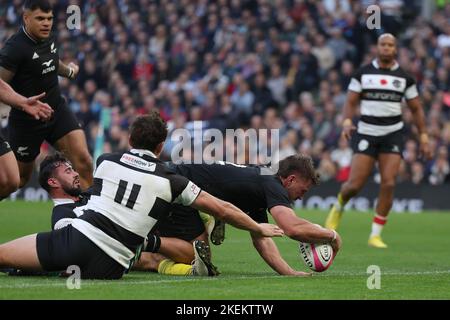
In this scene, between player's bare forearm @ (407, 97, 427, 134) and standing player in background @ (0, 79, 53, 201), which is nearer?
standing player in background @ (0, 79, 53, 201)

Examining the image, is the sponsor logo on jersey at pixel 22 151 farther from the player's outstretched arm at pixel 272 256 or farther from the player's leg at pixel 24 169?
the player's outstretched arm at pixel 272 256

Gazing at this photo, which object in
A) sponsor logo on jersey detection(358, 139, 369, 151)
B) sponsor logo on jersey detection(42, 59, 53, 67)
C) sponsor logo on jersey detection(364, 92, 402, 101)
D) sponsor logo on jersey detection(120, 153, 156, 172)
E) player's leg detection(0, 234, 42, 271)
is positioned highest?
sponsor logo on jersey detection(42, 59, 53, 67)

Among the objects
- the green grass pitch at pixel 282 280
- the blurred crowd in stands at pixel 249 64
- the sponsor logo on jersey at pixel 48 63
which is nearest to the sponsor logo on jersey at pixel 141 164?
the green grass pitch at pixel 282 280

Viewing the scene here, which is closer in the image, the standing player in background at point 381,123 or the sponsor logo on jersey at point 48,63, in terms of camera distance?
the sponsor logo on jersey at point 48,63

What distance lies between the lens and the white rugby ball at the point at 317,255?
31.2 ft

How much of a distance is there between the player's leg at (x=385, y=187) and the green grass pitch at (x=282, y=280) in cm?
25

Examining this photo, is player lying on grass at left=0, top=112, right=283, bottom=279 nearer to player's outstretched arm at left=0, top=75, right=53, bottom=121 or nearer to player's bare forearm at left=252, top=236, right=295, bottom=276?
player's bare forearm at left=252, top=236, right=295, bottom=276

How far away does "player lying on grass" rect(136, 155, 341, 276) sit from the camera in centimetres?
918

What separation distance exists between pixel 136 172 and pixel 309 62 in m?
17.3

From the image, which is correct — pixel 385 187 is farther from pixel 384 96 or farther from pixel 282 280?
pixel 282 280

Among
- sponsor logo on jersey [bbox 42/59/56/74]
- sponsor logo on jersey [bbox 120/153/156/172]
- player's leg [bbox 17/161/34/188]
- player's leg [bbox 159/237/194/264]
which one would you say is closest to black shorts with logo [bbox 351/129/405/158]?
player's leg [bbox 17/161/34/188]

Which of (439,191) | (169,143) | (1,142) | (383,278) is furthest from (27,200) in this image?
(383,278)

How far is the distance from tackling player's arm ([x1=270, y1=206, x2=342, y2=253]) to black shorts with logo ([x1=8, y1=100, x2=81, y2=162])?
355 centimetres

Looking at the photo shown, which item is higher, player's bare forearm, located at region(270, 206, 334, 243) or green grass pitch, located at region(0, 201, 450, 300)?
player's bare forearm, located at region(270, 206, 334, 243)
